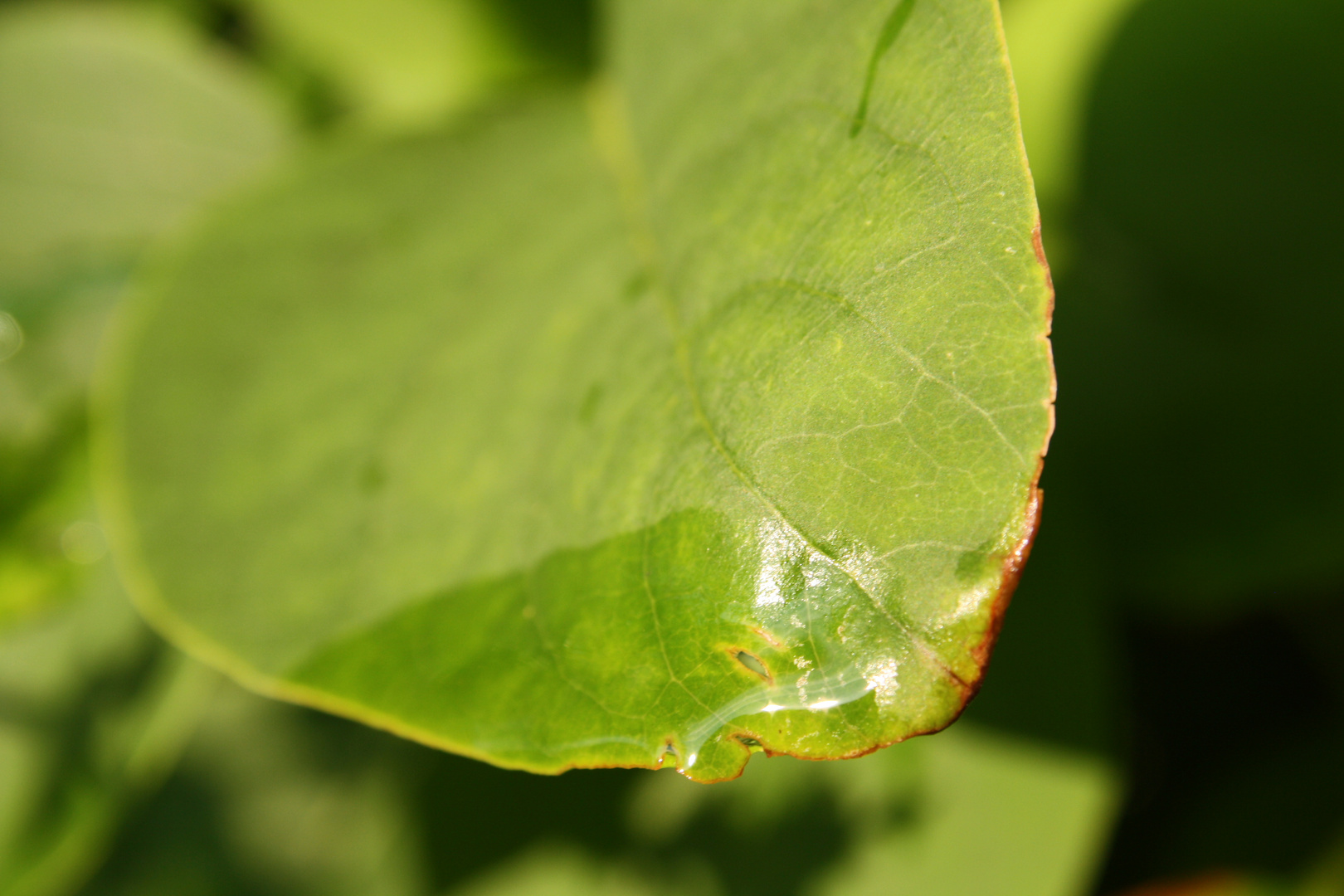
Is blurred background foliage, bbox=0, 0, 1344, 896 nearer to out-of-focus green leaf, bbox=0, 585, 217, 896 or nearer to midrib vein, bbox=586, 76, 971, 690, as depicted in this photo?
out-of-focus green leaf, bbox=0, 585, 217, 896

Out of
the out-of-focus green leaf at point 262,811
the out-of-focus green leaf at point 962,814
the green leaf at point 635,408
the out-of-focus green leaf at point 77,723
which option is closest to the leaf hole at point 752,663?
the green leaf at point 635,408

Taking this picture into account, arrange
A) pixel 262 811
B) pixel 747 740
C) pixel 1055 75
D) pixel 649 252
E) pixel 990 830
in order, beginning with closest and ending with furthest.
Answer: pixel 747 740 < pixel 649 252 < pixel 990 830 < pixel 1055 75 < pixel 262 811

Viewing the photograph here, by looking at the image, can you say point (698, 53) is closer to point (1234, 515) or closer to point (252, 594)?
point (252, 594)

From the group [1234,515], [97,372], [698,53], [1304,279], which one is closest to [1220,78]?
[1304,279]

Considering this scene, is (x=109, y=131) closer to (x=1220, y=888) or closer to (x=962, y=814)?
(x=962, y=814)

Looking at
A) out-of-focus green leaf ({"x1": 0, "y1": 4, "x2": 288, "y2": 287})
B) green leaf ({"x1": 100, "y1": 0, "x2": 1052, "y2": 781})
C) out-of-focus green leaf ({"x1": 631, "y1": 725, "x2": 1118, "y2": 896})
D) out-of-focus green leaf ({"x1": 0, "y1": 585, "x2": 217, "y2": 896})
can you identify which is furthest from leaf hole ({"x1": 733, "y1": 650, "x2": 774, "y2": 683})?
out-of-focus green leaf ({"x1": 0, "y1": 4, "x2": 288, "y2": 287})

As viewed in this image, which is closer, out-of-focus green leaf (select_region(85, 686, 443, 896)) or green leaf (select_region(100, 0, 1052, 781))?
green leaf (select_region(100, 0, 1052, 781))

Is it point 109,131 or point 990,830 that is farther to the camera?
point 109,131

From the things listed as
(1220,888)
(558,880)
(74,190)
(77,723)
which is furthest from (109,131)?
(1220,888)
